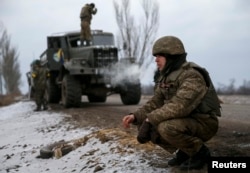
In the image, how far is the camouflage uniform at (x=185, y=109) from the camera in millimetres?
4547

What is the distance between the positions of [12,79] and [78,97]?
4986cm

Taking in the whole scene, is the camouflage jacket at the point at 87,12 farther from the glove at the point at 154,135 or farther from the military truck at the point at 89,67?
the glove at the point at 154,135

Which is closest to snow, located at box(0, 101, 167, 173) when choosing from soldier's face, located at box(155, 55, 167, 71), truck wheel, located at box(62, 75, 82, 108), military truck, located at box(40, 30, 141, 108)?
soldier's face, located at box(155, 55, 167, 71)

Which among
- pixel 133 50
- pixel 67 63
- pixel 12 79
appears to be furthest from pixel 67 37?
pixel 12 79

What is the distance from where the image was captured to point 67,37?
16797mm

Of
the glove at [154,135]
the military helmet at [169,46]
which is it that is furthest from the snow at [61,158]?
the military helmet at [169,46]

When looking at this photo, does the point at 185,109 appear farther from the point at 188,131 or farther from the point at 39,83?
the point at 39,83

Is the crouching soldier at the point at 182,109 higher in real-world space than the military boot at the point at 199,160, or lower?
higher

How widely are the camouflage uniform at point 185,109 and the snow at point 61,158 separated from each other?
2.13 feet

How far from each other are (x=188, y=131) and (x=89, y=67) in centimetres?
1099

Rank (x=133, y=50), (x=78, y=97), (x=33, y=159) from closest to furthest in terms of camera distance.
→ (x=33, y=159)
(x=78, y=97)
(x=133, y=50)

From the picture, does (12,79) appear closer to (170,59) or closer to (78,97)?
(78,97)

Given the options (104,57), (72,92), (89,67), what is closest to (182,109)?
(72,92)

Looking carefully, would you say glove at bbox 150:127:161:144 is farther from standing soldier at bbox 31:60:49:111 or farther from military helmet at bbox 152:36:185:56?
standing soldier at bbox 31:60:49:111
